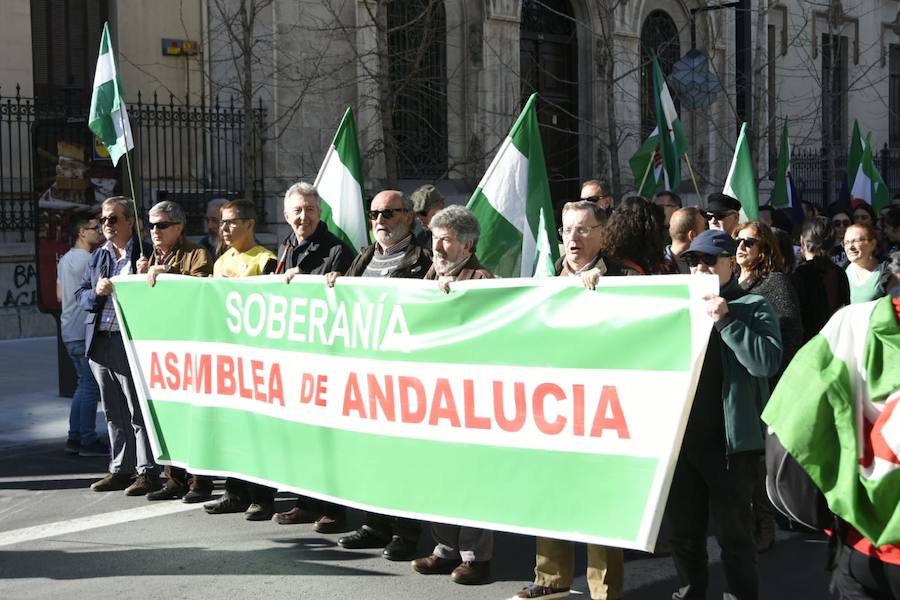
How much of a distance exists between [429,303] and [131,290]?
2.57m

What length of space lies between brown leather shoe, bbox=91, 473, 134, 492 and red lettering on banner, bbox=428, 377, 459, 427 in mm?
3106

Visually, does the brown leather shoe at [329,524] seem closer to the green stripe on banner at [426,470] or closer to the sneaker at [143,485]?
the green stripe on banner at [426,470]

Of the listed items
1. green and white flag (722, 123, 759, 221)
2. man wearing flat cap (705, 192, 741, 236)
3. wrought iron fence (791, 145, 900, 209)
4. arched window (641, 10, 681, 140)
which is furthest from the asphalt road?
wrought iron fence (791, 145, 900, 209)

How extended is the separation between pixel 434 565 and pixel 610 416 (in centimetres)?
152

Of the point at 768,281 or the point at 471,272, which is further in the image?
the point at 768,281

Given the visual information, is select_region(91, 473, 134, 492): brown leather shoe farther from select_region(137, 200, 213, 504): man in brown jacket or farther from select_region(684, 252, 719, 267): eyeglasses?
select_region(684, 252, 719, 267): eyeglasses

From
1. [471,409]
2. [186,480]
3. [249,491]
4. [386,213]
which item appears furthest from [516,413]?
[186,480]

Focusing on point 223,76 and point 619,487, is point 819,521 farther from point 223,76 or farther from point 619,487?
point 223,76

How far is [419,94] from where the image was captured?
784 inches

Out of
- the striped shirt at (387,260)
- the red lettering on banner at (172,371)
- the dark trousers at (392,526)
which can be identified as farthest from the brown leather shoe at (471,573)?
the red lettering on banner at (172,371)

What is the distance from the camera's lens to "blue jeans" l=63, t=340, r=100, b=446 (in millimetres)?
8883

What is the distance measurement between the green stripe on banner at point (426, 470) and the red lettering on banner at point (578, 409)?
0.11 m

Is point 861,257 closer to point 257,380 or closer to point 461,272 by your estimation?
point 461,272

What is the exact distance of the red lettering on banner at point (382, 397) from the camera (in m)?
5.84
